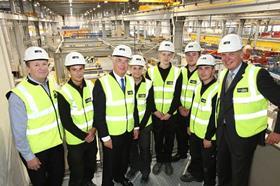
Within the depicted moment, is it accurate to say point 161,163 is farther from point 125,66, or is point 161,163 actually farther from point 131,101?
point 125,66

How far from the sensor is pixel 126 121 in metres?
2.51

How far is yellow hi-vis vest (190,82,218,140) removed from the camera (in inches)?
98.3

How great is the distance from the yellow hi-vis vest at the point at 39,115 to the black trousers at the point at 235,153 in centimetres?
178

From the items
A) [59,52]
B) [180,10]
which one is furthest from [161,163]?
[180,10]

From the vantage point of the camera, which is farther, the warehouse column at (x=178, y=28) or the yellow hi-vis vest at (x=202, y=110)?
the warehouse column at (x=178, y=28)

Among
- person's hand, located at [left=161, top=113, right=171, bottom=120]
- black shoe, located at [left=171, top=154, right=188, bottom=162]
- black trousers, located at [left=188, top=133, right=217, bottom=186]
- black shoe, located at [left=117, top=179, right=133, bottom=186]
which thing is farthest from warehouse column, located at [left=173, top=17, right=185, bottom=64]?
black shoe, located at [left=117, top=179, right=133, bottom=186]

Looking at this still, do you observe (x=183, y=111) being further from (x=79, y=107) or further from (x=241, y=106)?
(x=79, y=107)

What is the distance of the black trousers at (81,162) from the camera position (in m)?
2.43

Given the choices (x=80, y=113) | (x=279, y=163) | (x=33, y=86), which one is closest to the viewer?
(x=33, y=86)

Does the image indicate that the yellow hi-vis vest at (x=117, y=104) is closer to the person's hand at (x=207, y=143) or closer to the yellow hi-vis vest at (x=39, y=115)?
the yellow hi-vis vest at (x=39, y=115)

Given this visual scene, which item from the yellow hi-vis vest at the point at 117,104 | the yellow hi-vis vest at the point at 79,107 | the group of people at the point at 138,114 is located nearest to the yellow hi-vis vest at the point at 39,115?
the group of people at the point at 138,114

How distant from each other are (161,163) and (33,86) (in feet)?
6.93

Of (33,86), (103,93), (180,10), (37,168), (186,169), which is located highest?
(180,10)

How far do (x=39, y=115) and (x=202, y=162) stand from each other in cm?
214
